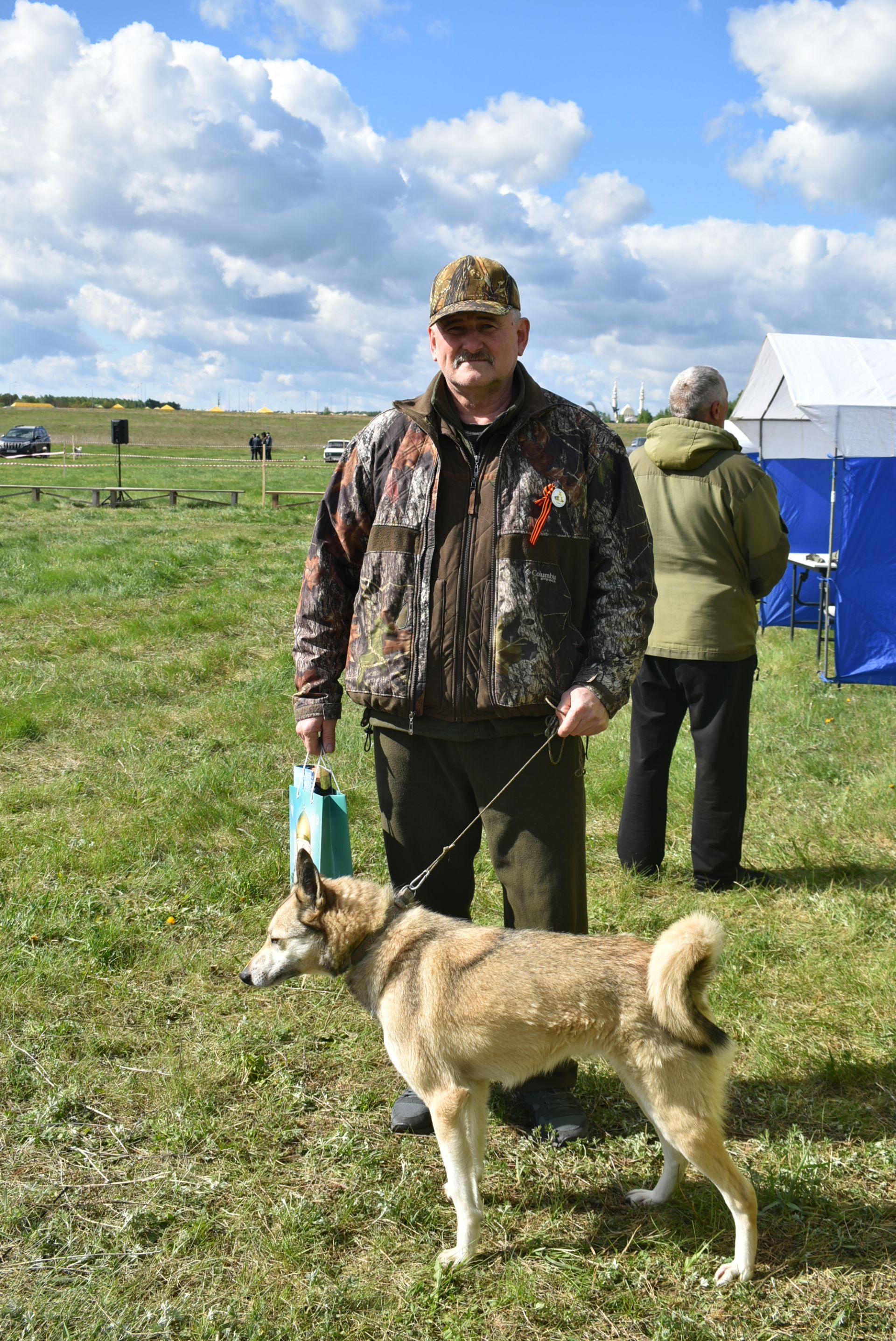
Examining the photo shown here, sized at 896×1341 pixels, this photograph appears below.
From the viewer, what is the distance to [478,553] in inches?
111

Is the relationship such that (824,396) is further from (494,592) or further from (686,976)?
(686,976)

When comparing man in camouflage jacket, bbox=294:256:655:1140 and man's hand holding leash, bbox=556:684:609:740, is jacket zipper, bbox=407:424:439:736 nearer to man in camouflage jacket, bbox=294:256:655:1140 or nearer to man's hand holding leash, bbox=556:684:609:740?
man in camouflage jacket, bbox=294:256:655:1140

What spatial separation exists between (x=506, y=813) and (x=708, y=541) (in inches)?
94.1

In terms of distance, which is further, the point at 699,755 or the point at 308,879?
the point at 699,755

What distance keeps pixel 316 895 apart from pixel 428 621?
2.88 feet

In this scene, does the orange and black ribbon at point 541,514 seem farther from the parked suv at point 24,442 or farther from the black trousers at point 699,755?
the parked suv at point 24,442

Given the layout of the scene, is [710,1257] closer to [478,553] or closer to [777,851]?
[478,553]

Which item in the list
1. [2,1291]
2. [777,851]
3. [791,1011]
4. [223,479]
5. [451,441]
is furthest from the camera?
[223,479]

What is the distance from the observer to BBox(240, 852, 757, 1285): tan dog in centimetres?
A: 250

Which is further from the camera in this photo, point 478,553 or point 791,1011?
point 791,1011

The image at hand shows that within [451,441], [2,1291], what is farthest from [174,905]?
[451,441]

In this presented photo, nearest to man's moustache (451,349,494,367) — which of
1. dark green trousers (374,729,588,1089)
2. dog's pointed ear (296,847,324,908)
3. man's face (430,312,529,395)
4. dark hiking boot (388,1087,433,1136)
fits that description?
man's face (430,312,529,395)

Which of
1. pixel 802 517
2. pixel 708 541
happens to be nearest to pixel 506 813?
pixel 708 541

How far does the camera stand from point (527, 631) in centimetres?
279
